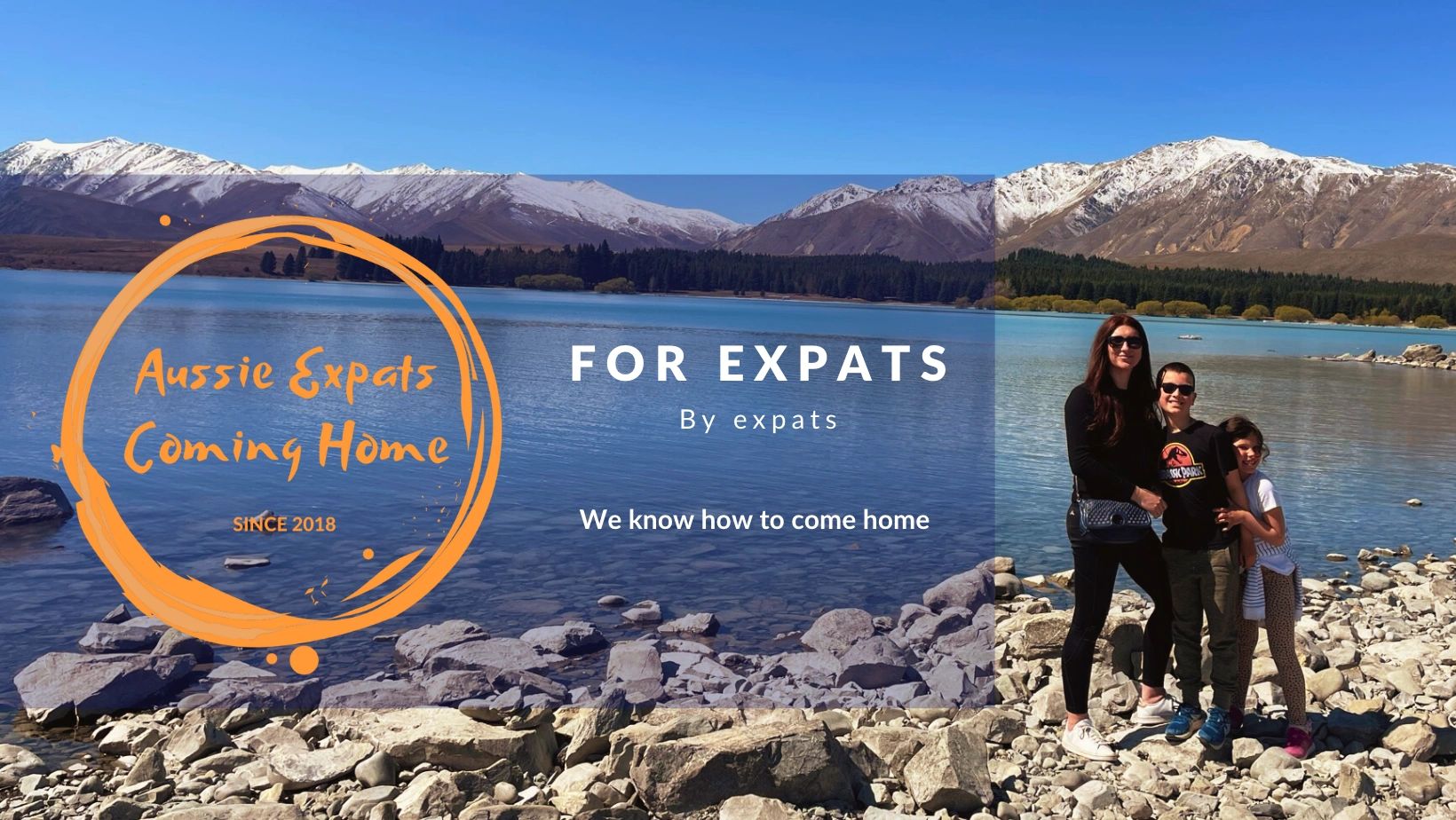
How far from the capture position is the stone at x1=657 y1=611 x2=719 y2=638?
386 inches

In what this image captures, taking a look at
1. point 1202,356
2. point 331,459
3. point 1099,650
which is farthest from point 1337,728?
point 1202,356

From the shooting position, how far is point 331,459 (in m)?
19.5

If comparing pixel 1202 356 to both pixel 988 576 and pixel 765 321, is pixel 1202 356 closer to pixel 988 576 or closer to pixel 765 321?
pixel 765 321

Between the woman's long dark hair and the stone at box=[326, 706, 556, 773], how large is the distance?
3618 millimetres

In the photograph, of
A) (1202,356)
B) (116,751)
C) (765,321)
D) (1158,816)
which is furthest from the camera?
(765,321)

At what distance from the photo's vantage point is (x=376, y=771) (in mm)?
5902

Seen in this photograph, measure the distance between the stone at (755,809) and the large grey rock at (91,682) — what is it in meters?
4.99

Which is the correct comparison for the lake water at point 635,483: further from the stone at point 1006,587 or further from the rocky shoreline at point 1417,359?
the rocky shoreline at point 1417,359

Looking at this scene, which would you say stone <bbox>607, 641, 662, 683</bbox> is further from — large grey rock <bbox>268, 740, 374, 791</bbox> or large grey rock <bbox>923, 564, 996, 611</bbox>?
large grey rock <bbox>923, 564, 996, 611</bbox>

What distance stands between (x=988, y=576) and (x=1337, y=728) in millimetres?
4778

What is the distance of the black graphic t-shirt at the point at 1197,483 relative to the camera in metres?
5.84

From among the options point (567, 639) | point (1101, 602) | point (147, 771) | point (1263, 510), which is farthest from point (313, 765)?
point (1263, 510)

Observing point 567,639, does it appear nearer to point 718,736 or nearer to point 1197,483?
point 718,736

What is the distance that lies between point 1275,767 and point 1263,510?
142 cm
